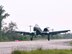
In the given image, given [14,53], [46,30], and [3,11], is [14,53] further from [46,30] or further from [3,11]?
[3,11]

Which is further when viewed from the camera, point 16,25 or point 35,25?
point 16,25

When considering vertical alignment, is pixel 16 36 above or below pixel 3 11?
below

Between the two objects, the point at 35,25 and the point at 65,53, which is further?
the point at 35,25

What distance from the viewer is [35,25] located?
80.2 m

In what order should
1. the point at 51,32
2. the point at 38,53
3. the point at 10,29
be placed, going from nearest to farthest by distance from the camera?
the point at 38,53 < the point at 51,32 < the point at 10,29

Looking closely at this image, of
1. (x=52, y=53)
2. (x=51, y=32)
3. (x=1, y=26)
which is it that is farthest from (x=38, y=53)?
(x=1, y=26)

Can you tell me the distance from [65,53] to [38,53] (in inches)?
64.2

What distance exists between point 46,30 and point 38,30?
6.32 feet

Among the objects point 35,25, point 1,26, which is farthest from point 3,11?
point 35,25

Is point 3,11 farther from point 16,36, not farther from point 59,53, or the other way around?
point 59,53

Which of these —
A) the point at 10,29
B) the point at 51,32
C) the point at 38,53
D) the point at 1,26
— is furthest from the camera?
the point at 10,29

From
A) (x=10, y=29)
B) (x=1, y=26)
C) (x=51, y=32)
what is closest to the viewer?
(x=51, y=32)

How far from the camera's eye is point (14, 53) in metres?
21.5

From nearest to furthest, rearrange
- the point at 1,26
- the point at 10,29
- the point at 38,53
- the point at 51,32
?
the point at 38,53
the point at 51,32
the point at 1,26
the point at 10,29
